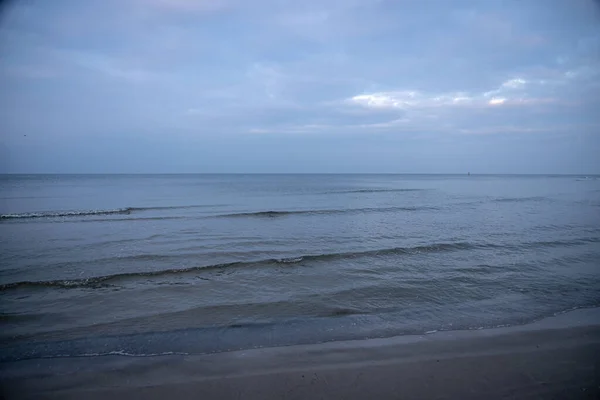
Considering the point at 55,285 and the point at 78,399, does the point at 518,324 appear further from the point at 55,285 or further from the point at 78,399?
the point at 55,285

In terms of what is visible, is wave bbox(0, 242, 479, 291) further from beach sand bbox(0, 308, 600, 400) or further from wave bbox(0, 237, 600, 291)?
beach sand bbox(0, 308, 600, 400)

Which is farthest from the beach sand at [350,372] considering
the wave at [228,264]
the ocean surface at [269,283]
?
the wave at [228,264]

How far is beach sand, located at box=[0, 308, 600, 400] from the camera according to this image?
428 cm

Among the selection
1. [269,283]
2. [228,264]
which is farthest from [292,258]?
[269,283]

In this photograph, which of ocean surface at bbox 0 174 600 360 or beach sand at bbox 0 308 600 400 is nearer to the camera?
beach sand at bbox 0 308 600 400

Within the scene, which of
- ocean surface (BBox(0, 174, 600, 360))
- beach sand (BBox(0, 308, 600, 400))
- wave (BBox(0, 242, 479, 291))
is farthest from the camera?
wave (BBox(0, 242, 479, 291))

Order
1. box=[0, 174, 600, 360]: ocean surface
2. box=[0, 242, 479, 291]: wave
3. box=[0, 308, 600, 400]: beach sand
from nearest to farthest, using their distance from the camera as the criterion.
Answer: box=[0, 308, 600, 400]: beach sand
box=[0, 174, 600, 360]: ocean surface
box=[0, 242, 479, 291]: wave

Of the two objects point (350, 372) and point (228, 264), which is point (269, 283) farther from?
point (350, 372)

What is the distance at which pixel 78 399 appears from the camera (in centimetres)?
424

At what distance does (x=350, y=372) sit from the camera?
4730 millimetres

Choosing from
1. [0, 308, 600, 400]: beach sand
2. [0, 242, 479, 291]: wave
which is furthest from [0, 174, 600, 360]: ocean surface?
[0, 308, 600, 400]: beach sand

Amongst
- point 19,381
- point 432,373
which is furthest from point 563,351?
point 19,381

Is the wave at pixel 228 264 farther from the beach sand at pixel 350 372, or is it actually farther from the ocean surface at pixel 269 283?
the beach sand at pixel 350 372

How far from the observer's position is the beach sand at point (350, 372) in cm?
428
